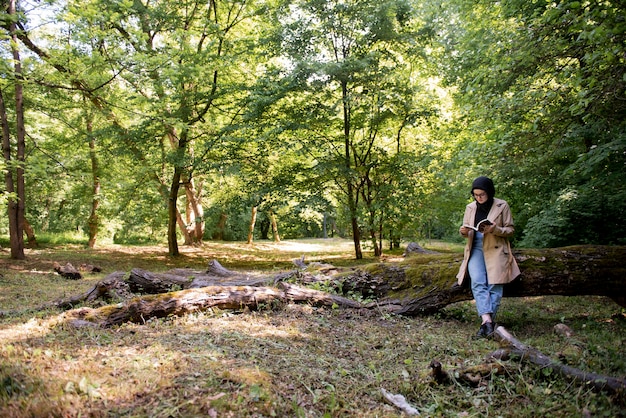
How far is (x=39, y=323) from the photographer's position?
13.3 feet

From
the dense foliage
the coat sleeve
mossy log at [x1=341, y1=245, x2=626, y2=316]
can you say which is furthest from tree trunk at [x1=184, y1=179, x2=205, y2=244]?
the coat sleeve

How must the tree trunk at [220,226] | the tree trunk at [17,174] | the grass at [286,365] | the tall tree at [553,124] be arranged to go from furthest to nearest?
the tree trunk at [220,226] → the tree trunk at [17,174] → the tall tree at [553,124] → the grass at [286,365]

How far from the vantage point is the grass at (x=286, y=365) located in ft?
7.31

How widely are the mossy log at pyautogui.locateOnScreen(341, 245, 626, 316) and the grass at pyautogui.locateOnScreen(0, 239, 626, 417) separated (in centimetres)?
33

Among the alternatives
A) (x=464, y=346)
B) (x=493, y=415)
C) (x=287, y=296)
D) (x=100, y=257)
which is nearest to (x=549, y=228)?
(x=464, y=346)

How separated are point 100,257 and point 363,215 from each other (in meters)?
9.22

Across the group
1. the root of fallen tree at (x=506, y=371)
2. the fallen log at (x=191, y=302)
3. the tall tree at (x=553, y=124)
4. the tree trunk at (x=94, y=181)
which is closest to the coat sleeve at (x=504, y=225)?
the tall tree at (x=553, y=124)

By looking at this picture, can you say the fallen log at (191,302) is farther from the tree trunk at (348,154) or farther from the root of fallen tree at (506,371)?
the tree trunk at (348,154)

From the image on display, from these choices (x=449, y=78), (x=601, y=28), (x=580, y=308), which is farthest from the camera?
(x=449, y=78)

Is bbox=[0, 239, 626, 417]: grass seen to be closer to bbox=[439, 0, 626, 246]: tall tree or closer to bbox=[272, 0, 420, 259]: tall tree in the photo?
bbox=[439, 0, 626, 246]: tall tree

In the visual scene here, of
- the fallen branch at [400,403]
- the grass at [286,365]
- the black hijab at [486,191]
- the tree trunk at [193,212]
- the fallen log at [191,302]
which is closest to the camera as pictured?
the grass at [286,365]

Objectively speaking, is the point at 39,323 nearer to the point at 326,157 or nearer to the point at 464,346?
the point at 464,346

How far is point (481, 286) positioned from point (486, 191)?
1.17m

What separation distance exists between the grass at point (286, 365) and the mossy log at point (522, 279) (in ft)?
1.09
